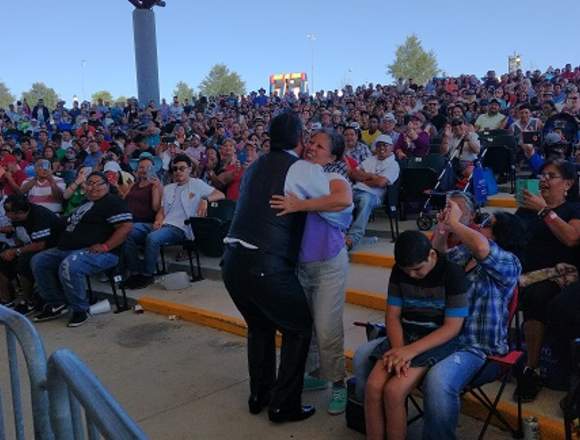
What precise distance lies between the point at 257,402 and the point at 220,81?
Answer: 77.9 m

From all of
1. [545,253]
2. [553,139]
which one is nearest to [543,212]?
[545,253]

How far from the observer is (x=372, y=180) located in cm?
711

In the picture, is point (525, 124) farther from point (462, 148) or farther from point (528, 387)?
point (528, 387)

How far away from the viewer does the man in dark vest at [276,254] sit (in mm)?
3379

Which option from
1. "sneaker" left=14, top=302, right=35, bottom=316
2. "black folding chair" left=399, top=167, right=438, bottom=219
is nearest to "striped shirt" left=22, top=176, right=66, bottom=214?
"sneaker" left=14, top=302, right=35, bottom=316

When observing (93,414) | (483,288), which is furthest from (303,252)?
(93,414)

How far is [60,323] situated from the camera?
634cm

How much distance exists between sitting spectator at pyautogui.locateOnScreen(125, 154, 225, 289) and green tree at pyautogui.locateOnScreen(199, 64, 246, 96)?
72.3m

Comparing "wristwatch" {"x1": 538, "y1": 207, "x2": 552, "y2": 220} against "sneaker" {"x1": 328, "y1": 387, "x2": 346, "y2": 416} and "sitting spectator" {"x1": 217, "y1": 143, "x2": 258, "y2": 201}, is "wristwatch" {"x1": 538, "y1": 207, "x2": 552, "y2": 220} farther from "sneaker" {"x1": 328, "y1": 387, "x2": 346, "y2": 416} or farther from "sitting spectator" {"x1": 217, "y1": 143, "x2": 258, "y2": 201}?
"sitting spectator" {"x1": 217, "y1": 143, "x2": 258, "y2": 201}

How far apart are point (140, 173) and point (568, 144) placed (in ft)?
18.2

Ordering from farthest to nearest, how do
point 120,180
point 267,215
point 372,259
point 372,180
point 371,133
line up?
point 371,133 < point 120,180 < point 372,180 < point 372,259 < point 267,215

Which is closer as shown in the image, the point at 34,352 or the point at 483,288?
the point at 34,352

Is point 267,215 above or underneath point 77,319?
above

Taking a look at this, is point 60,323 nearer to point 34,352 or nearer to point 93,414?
point 34,352
